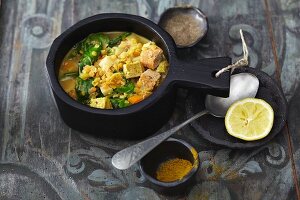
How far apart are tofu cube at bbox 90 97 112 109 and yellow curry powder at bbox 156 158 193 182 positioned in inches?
12.7

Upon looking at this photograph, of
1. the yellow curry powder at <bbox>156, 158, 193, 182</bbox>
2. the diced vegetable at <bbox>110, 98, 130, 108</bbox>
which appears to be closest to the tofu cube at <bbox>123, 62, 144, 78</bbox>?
the diced vegetable at <bbox>110, 98, 130, 108</bbox>

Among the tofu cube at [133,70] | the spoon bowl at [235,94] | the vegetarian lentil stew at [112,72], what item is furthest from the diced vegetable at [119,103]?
the spoon bowl at [235,94]

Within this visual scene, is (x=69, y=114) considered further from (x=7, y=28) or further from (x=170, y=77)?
(x=7, y=28)

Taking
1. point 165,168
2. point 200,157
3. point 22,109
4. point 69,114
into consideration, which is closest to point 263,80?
point 200,157

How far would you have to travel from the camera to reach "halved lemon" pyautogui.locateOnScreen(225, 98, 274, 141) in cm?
207

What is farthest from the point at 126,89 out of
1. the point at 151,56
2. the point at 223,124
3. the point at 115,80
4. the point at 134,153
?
the point at 223,124

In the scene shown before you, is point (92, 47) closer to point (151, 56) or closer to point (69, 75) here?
point (69, 75)

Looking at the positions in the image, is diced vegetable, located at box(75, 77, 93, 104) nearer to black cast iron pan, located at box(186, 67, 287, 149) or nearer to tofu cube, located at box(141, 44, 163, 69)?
tofu cube, located at box(141, 44, 163, 69)

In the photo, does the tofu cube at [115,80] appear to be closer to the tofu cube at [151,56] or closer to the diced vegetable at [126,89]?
the diced vegetable at [126,89]

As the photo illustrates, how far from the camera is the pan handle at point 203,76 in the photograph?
2.01 m

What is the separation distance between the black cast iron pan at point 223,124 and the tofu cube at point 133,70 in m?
0.26

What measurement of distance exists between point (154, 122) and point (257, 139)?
0.42 m

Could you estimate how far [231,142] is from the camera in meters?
2.10

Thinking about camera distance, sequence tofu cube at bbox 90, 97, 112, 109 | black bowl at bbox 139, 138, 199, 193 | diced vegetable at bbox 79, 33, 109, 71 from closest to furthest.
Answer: black bowl at bbox 139, 138, 199, 193, tofu cube at bbox 90, 97, 112, 109, diced vegetable at bbox 79, 33, 109, 71
